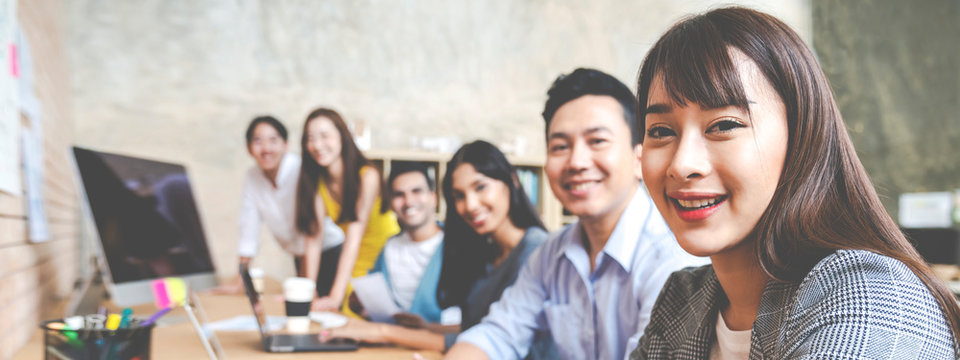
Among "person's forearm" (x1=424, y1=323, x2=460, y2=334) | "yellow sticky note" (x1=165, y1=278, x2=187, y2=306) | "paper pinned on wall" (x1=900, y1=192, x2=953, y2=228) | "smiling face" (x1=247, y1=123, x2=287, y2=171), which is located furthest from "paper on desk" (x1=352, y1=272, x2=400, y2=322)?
"paper pinned on wall" (x1=900, y1=192, x2=953, y2=228)

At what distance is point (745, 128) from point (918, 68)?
17.8ft

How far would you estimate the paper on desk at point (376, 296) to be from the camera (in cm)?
189

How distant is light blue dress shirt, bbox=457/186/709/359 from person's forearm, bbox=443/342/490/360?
1cm

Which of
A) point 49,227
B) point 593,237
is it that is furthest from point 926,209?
point 49,227

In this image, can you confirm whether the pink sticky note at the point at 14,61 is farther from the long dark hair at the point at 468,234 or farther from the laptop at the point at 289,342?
the long dark hair at the point at 468,234

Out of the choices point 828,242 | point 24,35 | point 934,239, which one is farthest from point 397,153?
point 828,242

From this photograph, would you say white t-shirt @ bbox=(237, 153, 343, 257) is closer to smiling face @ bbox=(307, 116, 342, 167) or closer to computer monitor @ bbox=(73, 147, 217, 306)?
smiling face @ bbox=(307, 116, 342, 167)

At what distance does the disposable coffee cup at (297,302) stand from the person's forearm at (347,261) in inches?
33.6

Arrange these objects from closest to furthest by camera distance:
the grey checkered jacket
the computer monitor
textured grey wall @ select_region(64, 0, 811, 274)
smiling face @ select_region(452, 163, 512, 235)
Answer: the grey checkered jacket → the computer monitor → smiling face @ select_region(452, 163, 512, 235) → textured grey wall @ select_region(64, 0, 811, 274)

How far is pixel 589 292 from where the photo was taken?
1.42 meters

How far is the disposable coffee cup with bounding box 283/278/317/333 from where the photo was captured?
163cm

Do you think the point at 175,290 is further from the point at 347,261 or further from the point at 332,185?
the point at 332,185

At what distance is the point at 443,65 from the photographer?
5.00 meters

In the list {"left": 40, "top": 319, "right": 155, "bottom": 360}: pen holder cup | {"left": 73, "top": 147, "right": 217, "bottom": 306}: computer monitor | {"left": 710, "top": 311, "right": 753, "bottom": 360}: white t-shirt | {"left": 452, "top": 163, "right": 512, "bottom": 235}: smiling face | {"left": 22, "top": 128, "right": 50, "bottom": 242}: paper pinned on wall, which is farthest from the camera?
{"left": 452, "top": 163, "right": 512, "bottom": 235}: smiling face
